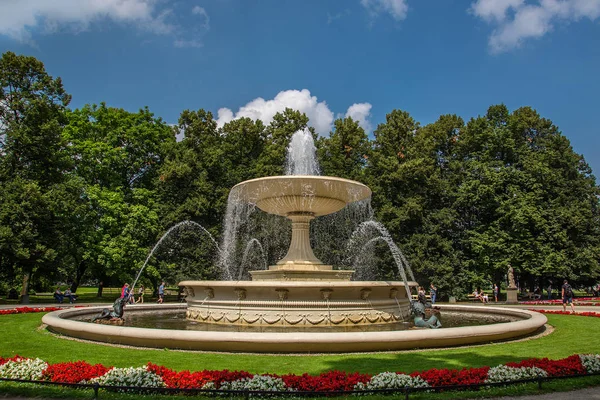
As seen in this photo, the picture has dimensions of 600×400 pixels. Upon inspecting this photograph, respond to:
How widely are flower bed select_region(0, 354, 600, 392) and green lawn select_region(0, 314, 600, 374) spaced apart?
1.02 metres

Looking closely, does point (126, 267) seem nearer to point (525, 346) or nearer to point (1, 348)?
point (1, 348)

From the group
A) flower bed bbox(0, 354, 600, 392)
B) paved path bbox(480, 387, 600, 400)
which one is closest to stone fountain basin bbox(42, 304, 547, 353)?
flower bed bbox(0, 354, 600, 392)

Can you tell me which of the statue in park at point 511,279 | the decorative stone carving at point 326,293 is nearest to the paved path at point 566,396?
the decorative stone carving at point 326,293

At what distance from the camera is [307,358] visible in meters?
8.09

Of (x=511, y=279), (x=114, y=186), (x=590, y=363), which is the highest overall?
(x=114, y=186)

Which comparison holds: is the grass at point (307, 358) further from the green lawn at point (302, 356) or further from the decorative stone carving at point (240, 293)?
the decorative stone carving at point (240, 293)

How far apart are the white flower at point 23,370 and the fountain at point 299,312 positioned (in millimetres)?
2342

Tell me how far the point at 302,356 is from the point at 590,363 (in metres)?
4.40

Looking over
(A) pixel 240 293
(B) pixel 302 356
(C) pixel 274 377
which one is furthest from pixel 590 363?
(A) pixel 240 293

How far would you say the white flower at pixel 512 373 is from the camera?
6.12 m

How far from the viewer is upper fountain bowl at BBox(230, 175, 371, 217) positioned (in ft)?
47.2

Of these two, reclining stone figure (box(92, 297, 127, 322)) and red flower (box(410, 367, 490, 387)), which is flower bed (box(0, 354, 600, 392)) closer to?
red flower (box(410, 367, 490, 387))

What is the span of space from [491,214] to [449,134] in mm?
7330

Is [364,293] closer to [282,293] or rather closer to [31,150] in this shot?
[282,293]
